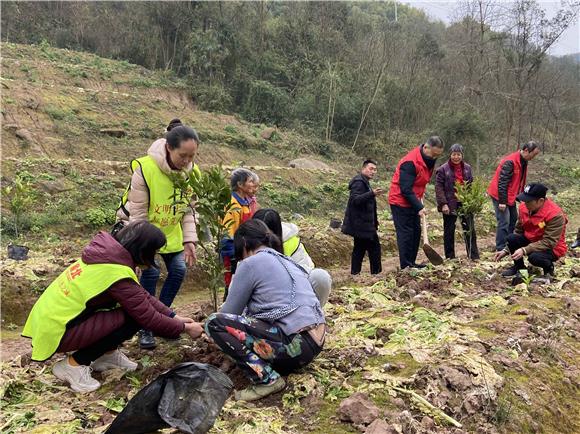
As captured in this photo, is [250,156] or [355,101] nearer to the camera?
[250,156]

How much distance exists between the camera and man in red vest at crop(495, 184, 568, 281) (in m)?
5.59

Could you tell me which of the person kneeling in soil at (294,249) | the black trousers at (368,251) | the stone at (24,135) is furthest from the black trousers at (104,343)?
the stone at (24,135)

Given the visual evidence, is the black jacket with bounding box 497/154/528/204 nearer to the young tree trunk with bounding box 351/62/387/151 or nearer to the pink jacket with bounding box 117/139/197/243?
the pink jacket with bounding box 117/139/197/243

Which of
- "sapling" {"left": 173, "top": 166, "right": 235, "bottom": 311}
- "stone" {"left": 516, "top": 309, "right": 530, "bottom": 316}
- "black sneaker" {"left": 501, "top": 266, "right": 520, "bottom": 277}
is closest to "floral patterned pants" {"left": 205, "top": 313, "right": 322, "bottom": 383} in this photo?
"sapling" {"left": 173, "top": 166, "right": 235, "bottom": 311}

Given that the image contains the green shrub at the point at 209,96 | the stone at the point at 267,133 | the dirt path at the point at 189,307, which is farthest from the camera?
the green shrub at the point at 209,96

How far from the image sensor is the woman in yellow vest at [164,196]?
3893 mm

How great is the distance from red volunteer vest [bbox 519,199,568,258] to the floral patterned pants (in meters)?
3.81

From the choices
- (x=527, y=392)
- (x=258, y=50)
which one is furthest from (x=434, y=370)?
(x=258, y=50)

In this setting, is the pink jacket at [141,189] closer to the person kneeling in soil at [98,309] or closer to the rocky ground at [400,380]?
the person kneeling in soil at [98,309]

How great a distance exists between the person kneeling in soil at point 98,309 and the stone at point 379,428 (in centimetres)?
126

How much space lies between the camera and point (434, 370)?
3.23 metres

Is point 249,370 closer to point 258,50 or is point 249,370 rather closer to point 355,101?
point 355,101

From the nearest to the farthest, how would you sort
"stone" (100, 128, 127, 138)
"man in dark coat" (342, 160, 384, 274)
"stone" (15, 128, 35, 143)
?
"man in dark coat" (342, 160, 384, 274) < "stone" (15, 128, 35, 143) < "stone" (100, 128, 127, 138)

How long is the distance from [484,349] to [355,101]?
22375 millimetres
